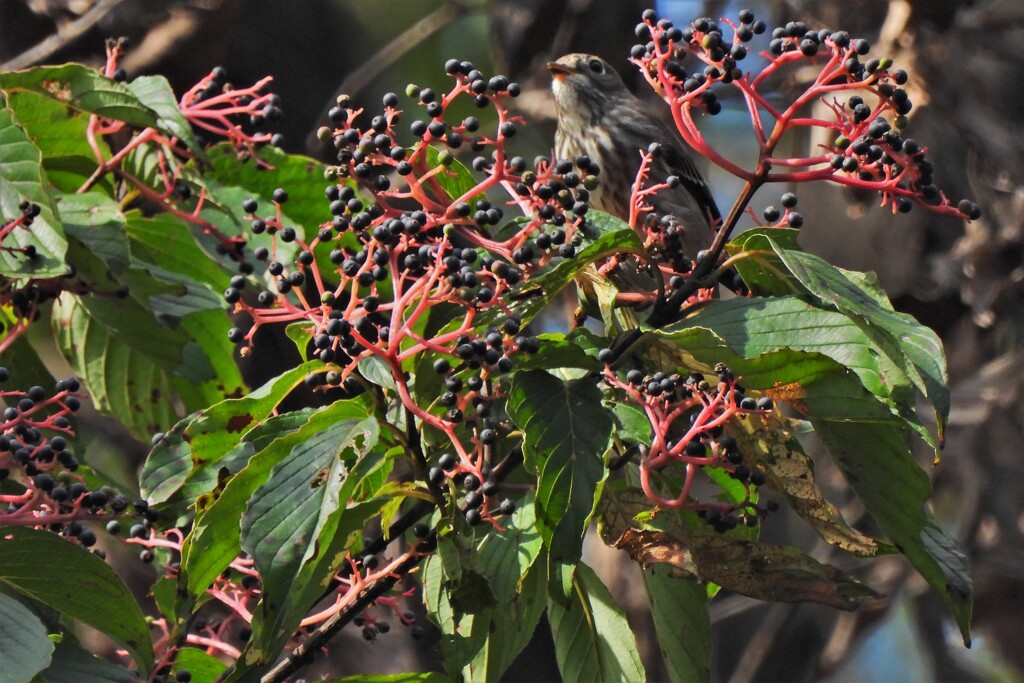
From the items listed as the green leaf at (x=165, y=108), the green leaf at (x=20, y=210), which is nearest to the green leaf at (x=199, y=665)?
the green leaf at (x=20, y=210)

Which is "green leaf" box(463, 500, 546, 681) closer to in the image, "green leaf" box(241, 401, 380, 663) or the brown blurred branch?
"green leaf" box(241, 401, 380, 663)

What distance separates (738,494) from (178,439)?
1170mm

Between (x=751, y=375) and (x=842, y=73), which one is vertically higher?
(x=842, y=73)

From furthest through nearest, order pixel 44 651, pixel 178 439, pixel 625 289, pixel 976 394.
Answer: pixel 976 394
pixel 625 289
pixel 178 439
pixel 44 651

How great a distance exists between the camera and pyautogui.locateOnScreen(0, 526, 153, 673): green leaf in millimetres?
2189

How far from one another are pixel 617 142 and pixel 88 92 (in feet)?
7.95

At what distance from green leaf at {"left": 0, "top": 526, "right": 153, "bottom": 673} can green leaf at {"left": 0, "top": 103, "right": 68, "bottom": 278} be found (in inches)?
20.4

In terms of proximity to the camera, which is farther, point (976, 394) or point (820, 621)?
point (820, 621)

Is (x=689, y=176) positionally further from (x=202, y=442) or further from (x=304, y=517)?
(x=304, y=517)

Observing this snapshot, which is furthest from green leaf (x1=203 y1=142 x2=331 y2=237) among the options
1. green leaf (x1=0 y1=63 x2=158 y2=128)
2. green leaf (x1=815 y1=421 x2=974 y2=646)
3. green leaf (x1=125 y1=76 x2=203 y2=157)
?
green leaf (x1=815 y1=421 x2=974 y2=646)

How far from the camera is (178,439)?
2.46 metres

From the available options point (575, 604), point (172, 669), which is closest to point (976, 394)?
point (575, 604)

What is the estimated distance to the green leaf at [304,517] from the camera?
1972 millimetres

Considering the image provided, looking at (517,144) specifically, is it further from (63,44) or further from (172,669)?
(172,669)
